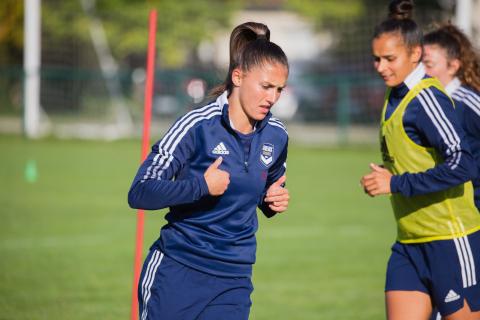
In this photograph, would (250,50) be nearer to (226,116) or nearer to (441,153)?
(226,116)

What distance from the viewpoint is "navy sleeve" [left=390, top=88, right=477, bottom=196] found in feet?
14.1

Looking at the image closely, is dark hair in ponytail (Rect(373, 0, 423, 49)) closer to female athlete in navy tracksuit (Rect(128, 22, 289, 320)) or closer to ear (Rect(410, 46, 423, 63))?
ear (Rect(410, 46, 423, 63))

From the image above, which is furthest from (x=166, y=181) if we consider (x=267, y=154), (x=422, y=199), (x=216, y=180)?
(x=422, y=199)

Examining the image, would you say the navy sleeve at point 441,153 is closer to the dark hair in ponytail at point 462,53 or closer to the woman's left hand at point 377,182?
the woman's left hand at point 377,182

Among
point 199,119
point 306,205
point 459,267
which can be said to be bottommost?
point 306,205

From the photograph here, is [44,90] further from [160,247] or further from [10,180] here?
[160,247]

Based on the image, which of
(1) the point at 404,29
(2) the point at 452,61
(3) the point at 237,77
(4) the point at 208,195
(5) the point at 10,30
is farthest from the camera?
(5) the point at 10,30

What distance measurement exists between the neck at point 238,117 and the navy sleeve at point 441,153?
888 mm

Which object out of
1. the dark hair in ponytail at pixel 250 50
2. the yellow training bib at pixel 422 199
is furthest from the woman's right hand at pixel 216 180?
the yellow training bib at pixel 422 199

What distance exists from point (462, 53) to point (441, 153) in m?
1.07

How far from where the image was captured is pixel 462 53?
5.17 metres

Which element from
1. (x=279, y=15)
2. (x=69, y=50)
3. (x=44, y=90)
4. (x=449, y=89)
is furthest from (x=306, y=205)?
(x=279, y=15)

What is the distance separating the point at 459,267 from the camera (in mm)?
4465

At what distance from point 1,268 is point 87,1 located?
20744 millimetres
